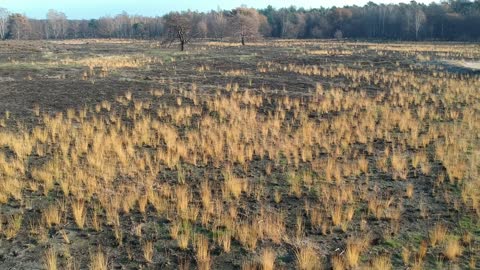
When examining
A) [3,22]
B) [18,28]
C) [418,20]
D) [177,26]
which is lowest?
[177,26]

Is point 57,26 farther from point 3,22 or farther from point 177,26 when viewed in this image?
point 177,26

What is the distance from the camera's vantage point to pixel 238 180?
9.77 meters

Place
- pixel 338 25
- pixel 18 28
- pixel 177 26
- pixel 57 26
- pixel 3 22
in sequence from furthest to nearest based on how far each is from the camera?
pixel 57 26
pixel 3 22
pixel 338 25
pixel 18 28
pixel 177 26

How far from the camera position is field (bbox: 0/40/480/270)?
6.84 meters

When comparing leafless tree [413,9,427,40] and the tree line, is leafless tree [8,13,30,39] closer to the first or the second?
the tree line

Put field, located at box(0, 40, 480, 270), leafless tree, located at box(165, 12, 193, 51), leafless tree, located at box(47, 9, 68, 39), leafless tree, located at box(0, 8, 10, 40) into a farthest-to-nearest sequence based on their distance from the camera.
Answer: leafless tree, located at box(47, 9, 68, 39), leafless tree, located at box(0, 8, 10, 40), leafless tree, located at box(165, 12, 193, 51), field, located at box(0, 40, 480, 270)

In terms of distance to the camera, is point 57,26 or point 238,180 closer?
point 238,180

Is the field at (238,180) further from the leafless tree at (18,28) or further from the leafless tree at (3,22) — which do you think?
the leafless tree at (3,22)

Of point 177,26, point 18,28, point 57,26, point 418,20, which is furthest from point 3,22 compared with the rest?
point 418,20

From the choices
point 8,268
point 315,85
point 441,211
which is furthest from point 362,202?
point 315,85

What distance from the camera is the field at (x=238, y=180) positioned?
6.84 m

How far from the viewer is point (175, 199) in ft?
28.8

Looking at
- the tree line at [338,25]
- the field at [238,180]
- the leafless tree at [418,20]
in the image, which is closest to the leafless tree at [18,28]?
the tree line at [338,25]

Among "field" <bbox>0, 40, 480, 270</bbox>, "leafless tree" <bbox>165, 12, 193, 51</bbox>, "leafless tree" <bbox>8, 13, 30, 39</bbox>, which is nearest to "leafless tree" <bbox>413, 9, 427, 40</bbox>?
"leafless tree" <bbox>165, 12, 193, 51</bbox>
